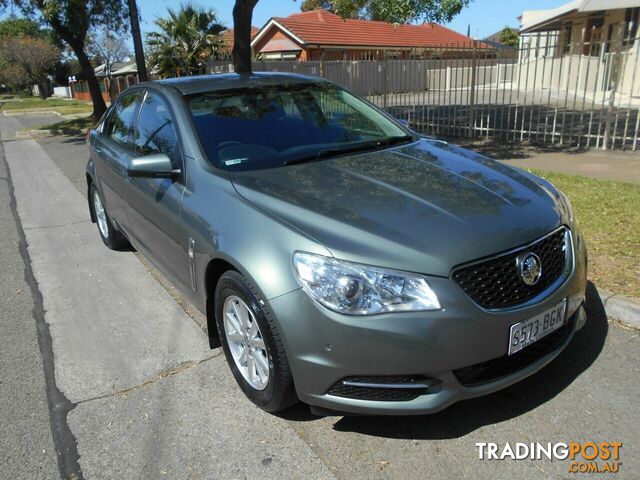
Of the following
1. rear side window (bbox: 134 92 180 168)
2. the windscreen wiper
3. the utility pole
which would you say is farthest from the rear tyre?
the utility pole

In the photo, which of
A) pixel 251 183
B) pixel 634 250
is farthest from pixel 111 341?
pixel 634 250

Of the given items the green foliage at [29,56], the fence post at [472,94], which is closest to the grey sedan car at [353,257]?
the fence post at [472,94]

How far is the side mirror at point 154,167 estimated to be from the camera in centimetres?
328

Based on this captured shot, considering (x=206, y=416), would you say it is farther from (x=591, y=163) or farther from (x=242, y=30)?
(x=242, y=30)

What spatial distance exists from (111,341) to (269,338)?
181 centimetres

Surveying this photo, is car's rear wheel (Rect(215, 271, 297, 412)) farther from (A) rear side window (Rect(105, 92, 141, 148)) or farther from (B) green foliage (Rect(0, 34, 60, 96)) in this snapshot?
(B) green foliage (Rect(0, 34, 60, 96))

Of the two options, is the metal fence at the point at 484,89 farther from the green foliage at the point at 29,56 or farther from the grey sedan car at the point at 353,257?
the green foliage at the point at 29,56

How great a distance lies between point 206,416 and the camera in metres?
2.86

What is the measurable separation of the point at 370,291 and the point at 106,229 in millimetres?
4219

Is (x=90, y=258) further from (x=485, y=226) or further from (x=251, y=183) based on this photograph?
(x=485, y=226)

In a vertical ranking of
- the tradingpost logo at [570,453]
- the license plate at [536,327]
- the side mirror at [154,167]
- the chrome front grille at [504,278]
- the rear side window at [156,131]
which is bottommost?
the tradingpost logo at [570,453]

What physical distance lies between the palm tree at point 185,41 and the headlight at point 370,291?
2313 cm

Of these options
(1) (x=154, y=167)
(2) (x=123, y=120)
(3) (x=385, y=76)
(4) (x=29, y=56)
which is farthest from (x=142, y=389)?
(4) (x=29, y=56)

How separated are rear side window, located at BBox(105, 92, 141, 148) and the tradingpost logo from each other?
11.6 ft
